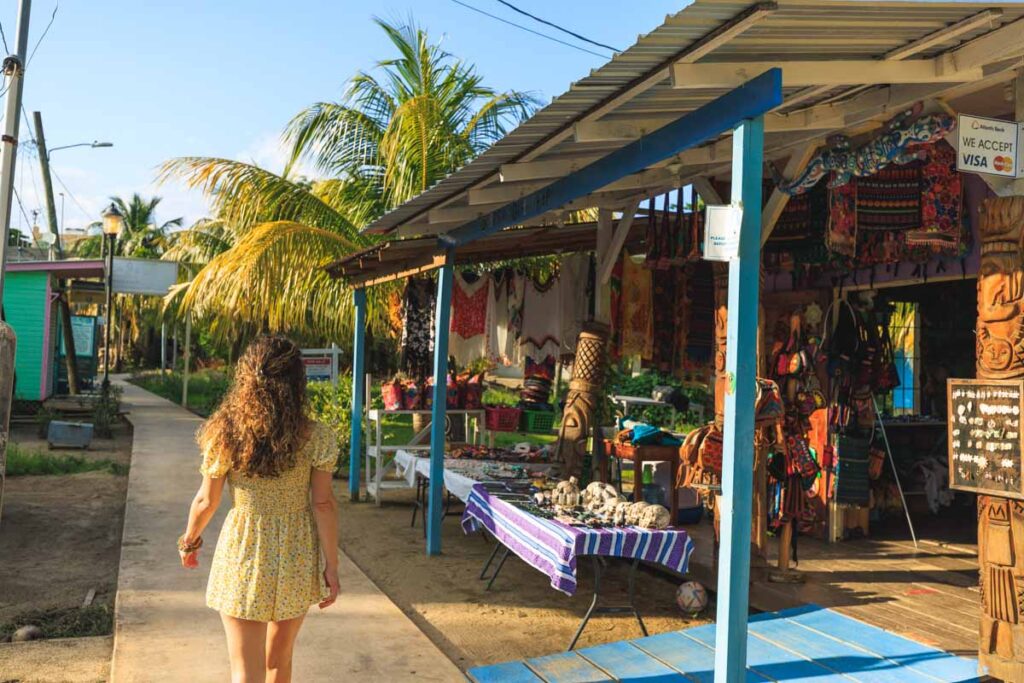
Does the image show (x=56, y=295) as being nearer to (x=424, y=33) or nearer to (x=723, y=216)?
(x=424, y=33)

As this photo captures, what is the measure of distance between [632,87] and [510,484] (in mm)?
3636

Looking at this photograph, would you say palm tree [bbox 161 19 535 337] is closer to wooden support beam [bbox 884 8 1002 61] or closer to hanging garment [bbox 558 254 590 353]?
hanging garment [bbox 558 254 590 353]

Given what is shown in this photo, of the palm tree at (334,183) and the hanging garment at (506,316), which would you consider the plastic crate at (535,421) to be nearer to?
the hanging garment at (506,316)

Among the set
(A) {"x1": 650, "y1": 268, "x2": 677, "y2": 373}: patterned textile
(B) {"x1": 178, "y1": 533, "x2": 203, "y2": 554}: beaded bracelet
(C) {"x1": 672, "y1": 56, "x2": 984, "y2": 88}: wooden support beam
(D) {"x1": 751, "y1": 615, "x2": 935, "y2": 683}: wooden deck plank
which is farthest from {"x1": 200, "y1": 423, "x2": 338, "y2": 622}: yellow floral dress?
(A) {"x1": 650, "y1": 268, "x2": 677, "y2": 373}: patterned textile

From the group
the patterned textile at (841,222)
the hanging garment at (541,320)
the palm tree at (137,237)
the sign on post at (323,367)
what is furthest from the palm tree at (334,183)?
the palm tree at (137,237)

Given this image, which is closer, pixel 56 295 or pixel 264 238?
pixel 264 238

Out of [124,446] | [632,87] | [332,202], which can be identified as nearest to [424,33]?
[332,202]

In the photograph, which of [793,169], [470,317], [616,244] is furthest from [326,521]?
[470,317]

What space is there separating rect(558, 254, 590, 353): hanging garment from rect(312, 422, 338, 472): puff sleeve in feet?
18.9

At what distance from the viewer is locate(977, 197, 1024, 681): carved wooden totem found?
14.2 feet

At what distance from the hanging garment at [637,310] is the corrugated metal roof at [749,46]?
10.5 feet

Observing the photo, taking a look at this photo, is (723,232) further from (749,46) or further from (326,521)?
(326,521)

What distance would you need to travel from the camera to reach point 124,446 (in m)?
16.4

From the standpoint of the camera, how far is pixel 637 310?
871cm
